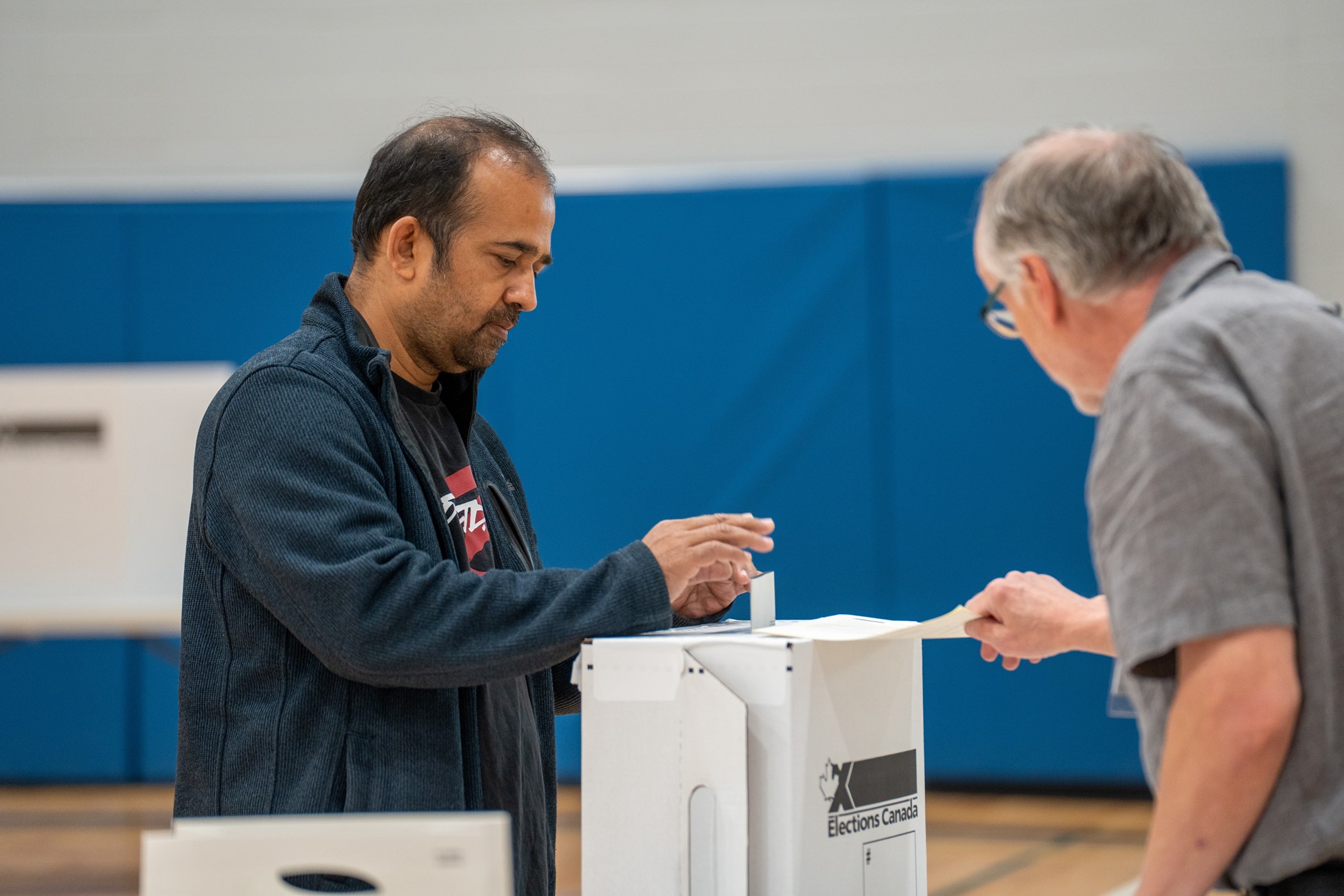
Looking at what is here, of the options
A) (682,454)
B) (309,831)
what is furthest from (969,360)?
(309,831)

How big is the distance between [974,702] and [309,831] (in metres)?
3.20

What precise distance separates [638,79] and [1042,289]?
11.4ft

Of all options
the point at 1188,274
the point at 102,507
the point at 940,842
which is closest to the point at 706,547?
the point at 1188,274

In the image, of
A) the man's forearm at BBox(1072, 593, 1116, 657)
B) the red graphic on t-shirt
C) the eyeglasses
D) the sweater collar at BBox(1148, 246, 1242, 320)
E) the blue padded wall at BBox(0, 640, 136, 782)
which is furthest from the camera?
the blue padded wall at BBox(0, 640, 136, 782)

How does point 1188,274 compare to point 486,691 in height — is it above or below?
above

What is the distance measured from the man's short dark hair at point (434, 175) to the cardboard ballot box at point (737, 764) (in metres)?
0.55

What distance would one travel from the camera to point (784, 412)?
383 cm

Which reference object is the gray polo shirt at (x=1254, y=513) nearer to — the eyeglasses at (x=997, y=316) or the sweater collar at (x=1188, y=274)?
the sweater collar at (x=1188, y=274)

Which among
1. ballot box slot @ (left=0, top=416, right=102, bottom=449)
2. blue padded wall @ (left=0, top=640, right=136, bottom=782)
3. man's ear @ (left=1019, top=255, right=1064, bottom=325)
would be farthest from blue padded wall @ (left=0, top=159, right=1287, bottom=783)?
man's ear @ (left=1019, top=255, right=1064, bottom=325)

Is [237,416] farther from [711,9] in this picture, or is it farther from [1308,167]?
[1308,167]

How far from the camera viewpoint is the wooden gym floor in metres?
3.08

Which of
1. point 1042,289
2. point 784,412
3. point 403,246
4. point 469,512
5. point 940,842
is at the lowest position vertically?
point 940,842

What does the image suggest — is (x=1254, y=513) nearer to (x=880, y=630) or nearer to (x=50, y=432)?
(x=880, y=630)

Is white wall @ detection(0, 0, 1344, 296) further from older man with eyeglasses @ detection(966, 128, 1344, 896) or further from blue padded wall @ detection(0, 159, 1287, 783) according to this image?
older man with eyeglasses @ detection(966, 128, 1344, 896)
